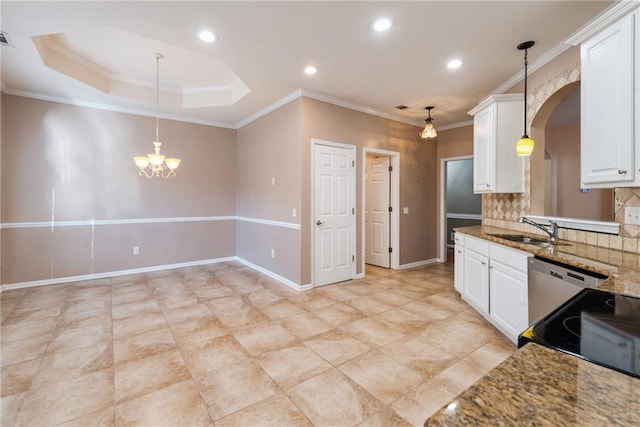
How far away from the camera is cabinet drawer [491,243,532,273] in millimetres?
2395

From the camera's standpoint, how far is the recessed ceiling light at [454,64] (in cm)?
322

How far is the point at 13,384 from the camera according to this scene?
2.06 metres

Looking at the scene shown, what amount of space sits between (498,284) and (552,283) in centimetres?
71

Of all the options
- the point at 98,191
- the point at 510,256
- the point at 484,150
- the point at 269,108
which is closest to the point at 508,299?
the point at 510,256

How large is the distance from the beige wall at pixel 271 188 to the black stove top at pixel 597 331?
332 cm

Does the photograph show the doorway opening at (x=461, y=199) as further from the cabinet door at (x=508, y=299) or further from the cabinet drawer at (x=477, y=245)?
the cabinet door at (x=508, y=299)

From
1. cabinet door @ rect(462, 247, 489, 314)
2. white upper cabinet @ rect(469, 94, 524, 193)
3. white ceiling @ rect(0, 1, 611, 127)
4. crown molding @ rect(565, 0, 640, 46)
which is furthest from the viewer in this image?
white upper cabinet @ rect(469, 94, 524, 193)

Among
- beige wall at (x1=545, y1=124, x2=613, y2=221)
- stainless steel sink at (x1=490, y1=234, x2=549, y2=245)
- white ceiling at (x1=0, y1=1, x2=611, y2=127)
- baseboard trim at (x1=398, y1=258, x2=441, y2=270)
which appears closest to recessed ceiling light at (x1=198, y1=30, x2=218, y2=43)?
white ceiling at (x1=0, y1=1, x2=611, y2=127)

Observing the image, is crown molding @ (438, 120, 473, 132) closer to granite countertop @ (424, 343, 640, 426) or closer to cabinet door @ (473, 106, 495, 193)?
cabinet door @ (473, 106, 495, 193)

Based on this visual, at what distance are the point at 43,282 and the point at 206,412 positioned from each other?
14.0 ft

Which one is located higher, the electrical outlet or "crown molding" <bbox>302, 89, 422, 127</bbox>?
"crown molding" <bbox>302, 89, 422, 127</bbox>

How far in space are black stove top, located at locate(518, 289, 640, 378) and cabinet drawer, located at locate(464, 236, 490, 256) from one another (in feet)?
6.01

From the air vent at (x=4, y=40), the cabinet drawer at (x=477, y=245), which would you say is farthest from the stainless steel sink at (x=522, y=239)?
the air vent at (x=4, y=40)

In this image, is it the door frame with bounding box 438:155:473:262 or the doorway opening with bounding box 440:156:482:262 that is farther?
the doorway opening with bounding box 440:156:482:262
